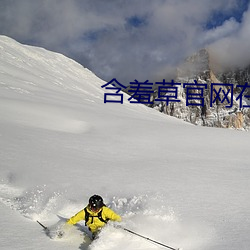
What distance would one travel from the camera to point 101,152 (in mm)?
10703

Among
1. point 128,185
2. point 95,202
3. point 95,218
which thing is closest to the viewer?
point 95,202

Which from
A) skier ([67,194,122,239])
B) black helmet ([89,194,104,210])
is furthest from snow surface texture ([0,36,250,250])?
black helmet ([89,194,104,210])

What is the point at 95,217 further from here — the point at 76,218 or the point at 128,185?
the point at 128,185

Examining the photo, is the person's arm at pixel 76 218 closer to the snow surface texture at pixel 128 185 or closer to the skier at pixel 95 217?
the skier at pixel 95 217

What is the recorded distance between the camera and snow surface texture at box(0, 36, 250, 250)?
17.1ft

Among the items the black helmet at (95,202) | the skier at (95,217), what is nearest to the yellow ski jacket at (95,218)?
the skier at (95,217)

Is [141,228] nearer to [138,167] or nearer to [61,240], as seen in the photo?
[61,240]

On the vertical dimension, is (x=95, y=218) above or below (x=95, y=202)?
below

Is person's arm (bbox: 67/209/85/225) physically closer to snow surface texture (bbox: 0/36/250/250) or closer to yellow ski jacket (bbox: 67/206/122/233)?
yellow ski jacket (bbox: 67/206/122/233)

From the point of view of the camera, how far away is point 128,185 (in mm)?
7594

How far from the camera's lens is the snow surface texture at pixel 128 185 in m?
5.21

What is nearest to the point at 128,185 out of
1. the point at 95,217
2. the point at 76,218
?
the point at 95,217

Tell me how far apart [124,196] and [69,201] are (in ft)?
4.13

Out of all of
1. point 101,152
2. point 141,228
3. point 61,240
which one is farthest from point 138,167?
point 61,240
